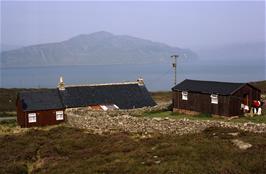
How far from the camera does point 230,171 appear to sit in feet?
62.1

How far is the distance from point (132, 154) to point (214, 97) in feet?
49.4

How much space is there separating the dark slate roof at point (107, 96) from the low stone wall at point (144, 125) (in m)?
5.43

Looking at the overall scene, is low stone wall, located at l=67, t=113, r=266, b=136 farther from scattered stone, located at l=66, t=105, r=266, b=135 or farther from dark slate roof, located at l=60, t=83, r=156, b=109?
dark slate roof, located at l=60, t=83, r=156, b=109

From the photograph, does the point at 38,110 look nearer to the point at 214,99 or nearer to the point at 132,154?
the point at 214,99

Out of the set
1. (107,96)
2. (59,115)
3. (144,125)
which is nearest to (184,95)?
(144,125)

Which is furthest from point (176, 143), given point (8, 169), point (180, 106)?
point (180, 106)

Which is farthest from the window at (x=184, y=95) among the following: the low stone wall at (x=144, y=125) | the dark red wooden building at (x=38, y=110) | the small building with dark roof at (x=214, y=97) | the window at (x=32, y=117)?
the window at (x=32, y=117)

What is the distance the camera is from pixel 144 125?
113 feet

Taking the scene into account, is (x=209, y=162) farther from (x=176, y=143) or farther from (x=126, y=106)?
(x=126, y=106)

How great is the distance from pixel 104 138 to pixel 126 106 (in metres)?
16.2

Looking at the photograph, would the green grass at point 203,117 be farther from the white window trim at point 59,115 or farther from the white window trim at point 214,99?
the white window trim at point 59,115

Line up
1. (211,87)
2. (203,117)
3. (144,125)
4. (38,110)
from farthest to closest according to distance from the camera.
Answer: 1. (38,110)
2. (211,87)
3. (203,117)
4. (144,125)

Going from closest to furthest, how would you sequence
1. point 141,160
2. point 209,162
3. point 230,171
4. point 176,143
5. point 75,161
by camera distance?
1. point 230,171
2. point 209,162
3. point 141,160
4. point 75,161
5. point 176,143

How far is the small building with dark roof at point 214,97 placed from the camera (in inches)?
1409
